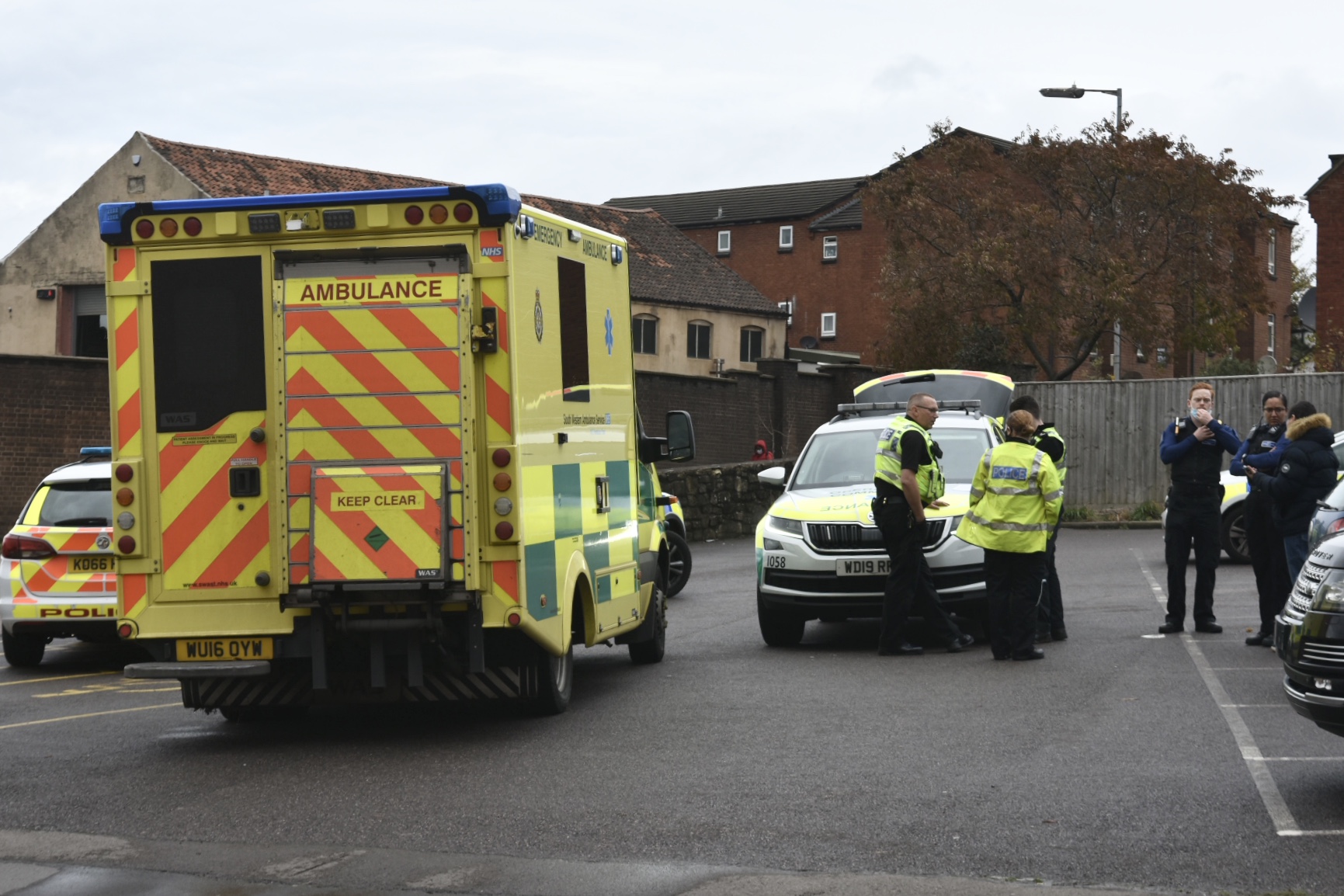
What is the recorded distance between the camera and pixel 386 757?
8648 mm

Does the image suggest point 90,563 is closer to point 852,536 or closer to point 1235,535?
point 852,536

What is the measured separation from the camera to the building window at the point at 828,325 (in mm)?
68125

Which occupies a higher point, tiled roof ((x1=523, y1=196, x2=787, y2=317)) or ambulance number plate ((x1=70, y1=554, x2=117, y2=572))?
tiled roof ((x1=523, y1=196, x2=787, y2=317))

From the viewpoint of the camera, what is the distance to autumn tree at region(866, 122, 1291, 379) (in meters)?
37.4

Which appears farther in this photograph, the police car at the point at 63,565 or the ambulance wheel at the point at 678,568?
the ambulance wheel at the point at 678,568

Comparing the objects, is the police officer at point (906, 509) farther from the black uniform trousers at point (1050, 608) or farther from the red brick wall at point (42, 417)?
the red brick wall at point (42, 417)

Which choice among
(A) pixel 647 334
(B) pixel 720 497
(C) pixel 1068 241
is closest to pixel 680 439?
(B) pixel 720 497

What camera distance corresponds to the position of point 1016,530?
463 inches

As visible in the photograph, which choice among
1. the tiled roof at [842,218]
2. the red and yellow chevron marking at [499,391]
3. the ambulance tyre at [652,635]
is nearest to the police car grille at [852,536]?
the ambulance tyre at [652,635]

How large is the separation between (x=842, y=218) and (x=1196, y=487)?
184 feet

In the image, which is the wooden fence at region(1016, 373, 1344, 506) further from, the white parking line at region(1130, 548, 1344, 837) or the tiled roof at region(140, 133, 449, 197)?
the tiled roof at region(140, 133, 449, 197)

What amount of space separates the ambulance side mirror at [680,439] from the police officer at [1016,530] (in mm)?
2076

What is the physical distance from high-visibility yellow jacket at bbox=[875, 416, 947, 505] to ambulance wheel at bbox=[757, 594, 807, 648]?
1.52 metres

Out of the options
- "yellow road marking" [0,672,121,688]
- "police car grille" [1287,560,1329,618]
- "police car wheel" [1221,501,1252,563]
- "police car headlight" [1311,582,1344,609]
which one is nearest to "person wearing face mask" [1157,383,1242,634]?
"police car grille" [1287,560,1329,618]
